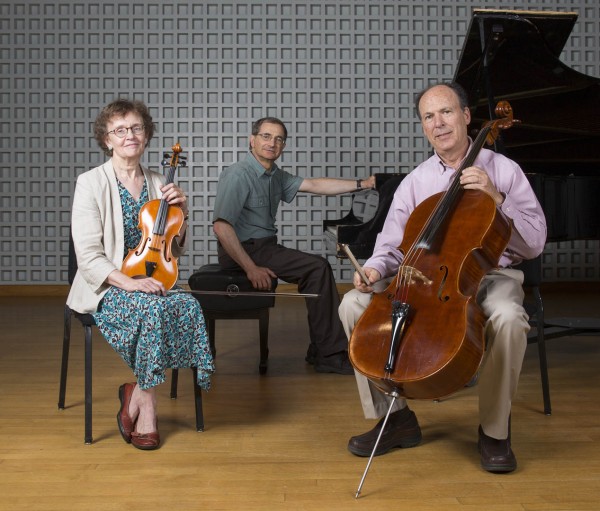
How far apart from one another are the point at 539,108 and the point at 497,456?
241cm

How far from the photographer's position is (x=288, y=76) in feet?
20.7

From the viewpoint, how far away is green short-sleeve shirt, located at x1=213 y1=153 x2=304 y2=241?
→ 3.62 meters

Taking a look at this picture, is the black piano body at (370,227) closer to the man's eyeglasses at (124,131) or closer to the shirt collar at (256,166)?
the shirt collar at (256,166)

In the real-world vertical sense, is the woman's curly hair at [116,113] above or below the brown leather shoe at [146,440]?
above

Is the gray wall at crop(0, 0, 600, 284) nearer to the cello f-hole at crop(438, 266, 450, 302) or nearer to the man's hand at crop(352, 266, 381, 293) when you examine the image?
the man's hand at crop(352, 266, 381, 293)

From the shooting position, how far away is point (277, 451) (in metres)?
2.31

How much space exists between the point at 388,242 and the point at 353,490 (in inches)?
29.4

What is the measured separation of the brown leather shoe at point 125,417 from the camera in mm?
2406

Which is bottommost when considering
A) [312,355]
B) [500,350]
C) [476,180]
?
[312,355]

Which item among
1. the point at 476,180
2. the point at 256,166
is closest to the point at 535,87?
the point at 256,166

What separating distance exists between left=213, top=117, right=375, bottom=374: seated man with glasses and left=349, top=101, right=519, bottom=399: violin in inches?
56.5

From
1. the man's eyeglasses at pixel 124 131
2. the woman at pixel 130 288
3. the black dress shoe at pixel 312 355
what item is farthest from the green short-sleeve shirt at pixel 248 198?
the man's eyeglasses at pixel 124 131

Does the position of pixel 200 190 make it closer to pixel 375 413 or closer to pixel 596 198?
pixel 596 198

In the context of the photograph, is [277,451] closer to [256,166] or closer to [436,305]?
[436,305]
